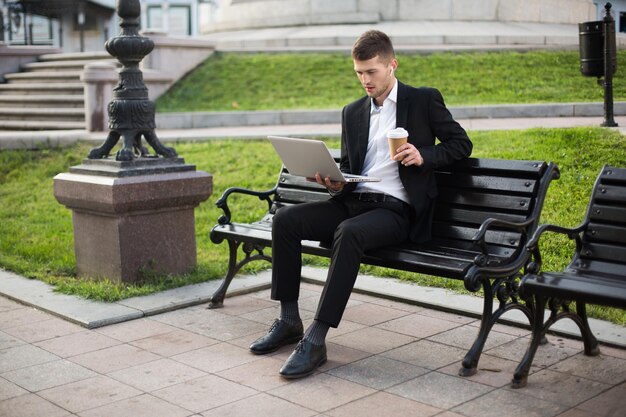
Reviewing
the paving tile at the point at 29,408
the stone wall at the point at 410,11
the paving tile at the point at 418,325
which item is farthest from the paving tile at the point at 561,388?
the stone wall at the point at 410,11

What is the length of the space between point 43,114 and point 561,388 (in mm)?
13572

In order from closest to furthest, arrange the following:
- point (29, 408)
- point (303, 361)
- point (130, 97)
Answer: point (29, 408), point (303, 361), point (130, 97)

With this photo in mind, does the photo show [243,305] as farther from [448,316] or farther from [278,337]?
[448,316]

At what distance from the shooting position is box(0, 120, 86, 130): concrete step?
15.3m

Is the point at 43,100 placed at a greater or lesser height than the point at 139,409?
greater

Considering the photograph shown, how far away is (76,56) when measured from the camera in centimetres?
1856

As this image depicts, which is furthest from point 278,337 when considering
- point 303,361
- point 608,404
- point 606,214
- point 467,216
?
point 606,214

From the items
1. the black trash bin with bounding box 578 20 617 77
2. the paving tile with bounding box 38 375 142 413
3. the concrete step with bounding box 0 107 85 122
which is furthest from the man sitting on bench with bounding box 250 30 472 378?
the concrete step with bounding box 0 107 85 122

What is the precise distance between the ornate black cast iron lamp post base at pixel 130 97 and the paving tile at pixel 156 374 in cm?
217

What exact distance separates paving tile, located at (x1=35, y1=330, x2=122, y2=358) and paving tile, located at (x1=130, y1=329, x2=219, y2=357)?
0.19m

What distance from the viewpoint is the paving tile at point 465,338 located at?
5086mm

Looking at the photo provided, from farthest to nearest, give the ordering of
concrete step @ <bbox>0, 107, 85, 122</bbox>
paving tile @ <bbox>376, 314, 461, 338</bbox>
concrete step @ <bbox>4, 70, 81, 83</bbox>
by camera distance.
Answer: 1. concrete step @ <bbox>4, 70, 81, 83</bbox>
2. concrete step @ <bbox>0, 107, 85, 122</bbox>
3. paving tile @ <bbox>376, 314, 461, 338</bbox>

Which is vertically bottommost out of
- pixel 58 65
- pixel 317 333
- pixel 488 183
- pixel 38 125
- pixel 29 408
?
pixel 29 408

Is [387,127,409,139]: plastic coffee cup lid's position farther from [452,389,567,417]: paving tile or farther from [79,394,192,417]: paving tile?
[79,394,192,417]: paving tile
